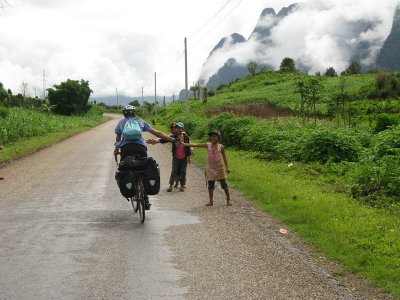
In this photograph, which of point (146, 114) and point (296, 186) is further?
point (146, 114)

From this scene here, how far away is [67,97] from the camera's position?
6988 centimetres

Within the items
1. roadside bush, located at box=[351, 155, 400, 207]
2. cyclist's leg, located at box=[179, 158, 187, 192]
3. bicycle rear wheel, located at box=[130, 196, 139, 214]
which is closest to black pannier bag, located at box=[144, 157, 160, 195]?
bicycle rear wheel, located at box=[130, 196, 139, 214]

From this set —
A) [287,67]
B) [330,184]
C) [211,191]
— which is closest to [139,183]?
[211,191]

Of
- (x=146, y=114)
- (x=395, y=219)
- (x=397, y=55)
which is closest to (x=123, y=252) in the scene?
(x=395, y=219)

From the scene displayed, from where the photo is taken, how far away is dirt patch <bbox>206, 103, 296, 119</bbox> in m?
47.7

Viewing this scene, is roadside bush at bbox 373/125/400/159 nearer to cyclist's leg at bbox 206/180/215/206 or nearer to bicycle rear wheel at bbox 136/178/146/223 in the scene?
cyclist's leg at bbox 206/180/215/206

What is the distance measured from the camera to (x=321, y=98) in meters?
52.4

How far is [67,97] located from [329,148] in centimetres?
6077

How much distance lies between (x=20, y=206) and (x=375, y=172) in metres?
7.66

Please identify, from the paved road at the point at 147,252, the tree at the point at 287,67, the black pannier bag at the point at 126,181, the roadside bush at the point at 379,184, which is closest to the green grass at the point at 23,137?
the paved road at the point at 147,252

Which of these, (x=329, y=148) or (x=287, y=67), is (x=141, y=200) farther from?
(x=287, y=67)

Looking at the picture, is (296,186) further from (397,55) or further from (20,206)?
(397,55)

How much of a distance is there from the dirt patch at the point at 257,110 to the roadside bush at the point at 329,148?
1262 inches

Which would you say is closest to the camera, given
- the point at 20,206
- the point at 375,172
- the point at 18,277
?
the point at 18,277
